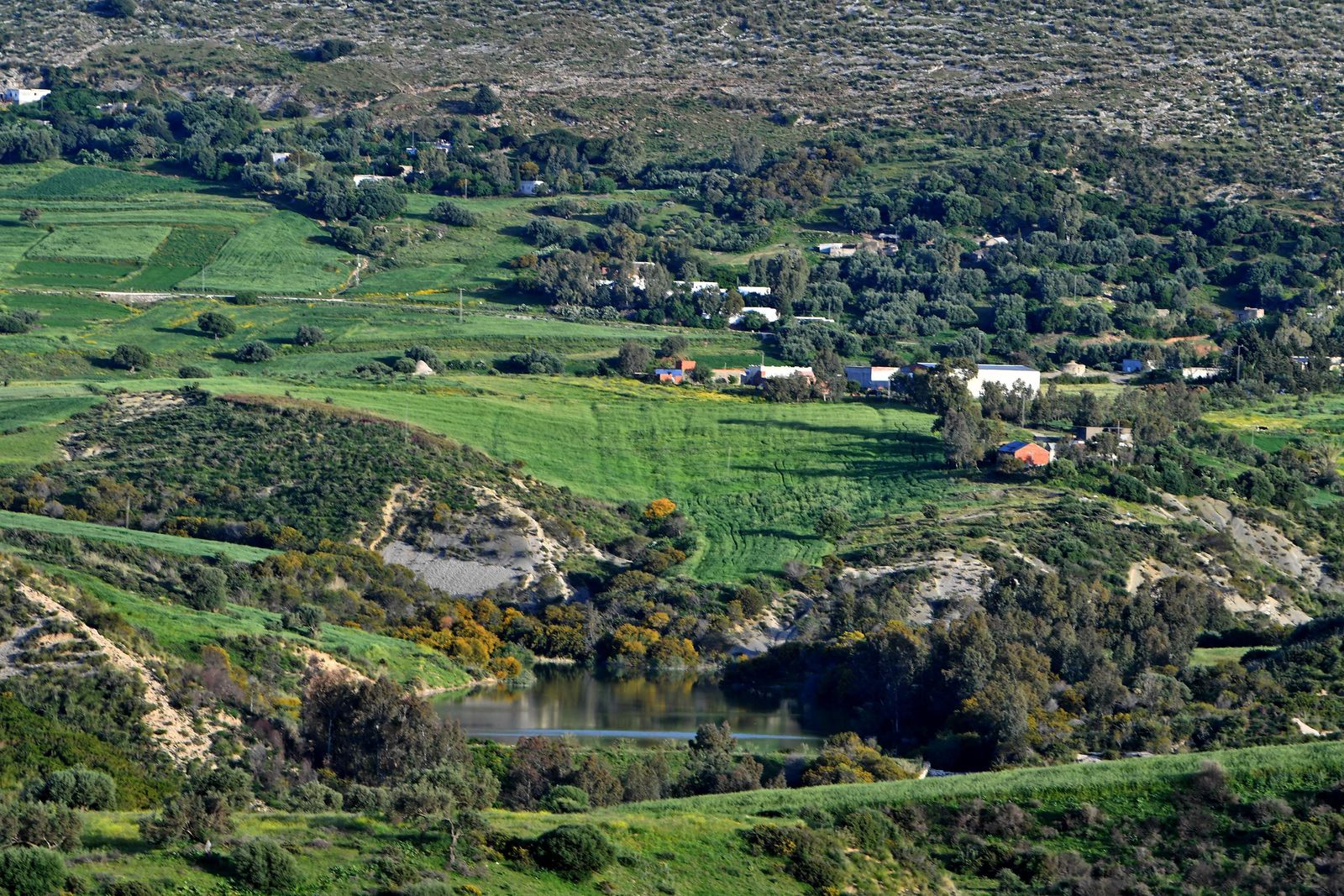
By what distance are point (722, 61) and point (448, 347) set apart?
76082 millimetres

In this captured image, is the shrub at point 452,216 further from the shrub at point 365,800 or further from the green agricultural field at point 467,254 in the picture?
the shrub at point 365,800

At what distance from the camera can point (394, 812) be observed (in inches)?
1249

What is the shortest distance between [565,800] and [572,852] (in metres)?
7.88

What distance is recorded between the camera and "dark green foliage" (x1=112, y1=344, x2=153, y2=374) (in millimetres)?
94812

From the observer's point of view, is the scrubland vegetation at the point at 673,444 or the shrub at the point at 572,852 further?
the scrubland vegetation at the point at 673,444

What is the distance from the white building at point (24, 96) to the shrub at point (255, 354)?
2493 inches

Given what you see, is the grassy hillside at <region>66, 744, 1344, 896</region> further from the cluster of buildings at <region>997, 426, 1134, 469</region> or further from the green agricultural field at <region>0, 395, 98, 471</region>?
the cluster of buildings at <region>997, 426, 1134, 469</region>

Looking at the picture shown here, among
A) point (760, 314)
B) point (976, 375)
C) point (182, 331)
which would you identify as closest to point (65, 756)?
point (976, 375)

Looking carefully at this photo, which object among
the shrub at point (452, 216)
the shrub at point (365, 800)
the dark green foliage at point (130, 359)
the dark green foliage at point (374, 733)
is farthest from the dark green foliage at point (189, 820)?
the shrub at point (452, 216)

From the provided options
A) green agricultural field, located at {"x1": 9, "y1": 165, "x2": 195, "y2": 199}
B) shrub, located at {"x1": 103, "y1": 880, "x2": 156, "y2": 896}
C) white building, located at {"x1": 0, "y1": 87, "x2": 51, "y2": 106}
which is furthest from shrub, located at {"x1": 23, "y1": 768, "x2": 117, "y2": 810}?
white building, located at {"x1": 0, "y1": 87, "x2": 51, "y2": 106}

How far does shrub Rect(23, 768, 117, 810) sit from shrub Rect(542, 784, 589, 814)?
8.19m

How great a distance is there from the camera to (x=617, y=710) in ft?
188

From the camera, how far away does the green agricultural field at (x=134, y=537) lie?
6300 cm

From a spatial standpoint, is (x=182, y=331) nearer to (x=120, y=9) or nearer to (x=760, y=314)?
(x=760, y=314)
